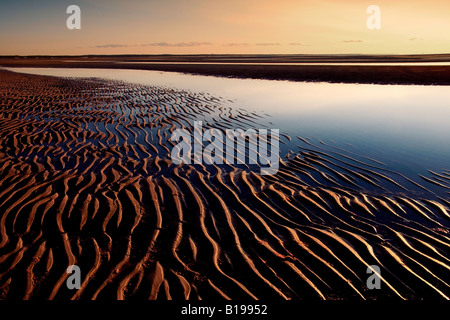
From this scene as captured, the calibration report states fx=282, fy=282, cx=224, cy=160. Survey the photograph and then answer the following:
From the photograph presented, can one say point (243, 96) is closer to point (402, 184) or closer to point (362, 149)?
point (362, 149)

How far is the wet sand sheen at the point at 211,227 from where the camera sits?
135 inches
